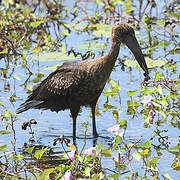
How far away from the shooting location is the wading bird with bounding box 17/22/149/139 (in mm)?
7867

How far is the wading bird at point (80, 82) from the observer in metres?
7.87

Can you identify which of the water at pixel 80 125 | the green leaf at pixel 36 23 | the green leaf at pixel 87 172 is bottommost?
the water at pixel 80 125

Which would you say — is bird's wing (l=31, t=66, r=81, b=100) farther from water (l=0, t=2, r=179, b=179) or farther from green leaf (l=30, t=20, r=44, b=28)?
green leaf (l=30, t=20, r=44, b=28)

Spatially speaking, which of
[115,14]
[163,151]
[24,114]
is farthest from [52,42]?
[163,151]

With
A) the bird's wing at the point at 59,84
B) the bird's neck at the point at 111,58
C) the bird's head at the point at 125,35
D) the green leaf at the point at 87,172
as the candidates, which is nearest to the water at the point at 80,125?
the bird's wing at the point at 59,84

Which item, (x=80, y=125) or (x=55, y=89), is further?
(x=80, y=125)

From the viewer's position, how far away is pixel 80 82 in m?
7.86

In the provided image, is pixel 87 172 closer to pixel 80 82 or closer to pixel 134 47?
pixel 80 82

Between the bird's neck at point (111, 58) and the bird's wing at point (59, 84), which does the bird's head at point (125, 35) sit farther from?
the bird's wing at point (59, 84)

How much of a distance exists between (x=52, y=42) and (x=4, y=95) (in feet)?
6.21

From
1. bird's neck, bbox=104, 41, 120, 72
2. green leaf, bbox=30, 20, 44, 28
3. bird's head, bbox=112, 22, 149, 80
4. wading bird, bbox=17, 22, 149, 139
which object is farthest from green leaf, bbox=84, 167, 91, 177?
green leaf, bbox=30, 20, 44, 28

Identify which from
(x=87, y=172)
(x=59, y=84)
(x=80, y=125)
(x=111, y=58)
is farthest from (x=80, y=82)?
(x=87, y=172)

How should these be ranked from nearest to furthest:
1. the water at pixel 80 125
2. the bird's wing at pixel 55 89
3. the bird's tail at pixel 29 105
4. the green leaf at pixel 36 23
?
1. the water at pixel 80 125
2. the bird's wing at pixel 55 89
3. the bird's tail at pixel 29 105
4. the green leaf at pixel 36 23

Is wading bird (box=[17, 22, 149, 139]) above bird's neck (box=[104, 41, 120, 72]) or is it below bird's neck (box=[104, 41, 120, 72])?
below
